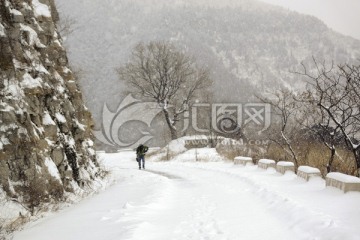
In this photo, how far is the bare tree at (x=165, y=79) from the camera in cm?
4244

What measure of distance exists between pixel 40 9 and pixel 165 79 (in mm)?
26745

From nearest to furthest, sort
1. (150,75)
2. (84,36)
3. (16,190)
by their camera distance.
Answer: (16,190) < (150,75) < (84,36)

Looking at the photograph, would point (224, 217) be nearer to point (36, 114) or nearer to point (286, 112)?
point (36, 114)

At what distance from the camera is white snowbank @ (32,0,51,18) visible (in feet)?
52.8

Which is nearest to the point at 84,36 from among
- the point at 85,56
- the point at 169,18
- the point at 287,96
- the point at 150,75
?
the point at 85,56

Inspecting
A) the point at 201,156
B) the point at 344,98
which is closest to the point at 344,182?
the point at 344,98

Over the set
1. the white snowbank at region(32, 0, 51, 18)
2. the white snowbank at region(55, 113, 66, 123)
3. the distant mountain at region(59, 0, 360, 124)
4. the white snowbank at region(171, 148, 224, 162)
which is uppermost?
the distant mountain at region(59, 0, 360, 124)

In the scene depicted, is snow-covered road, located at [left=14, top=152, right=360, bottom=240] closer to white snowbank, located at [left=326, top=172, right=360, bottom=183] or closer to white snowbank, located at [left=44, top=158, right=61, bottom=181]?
white snowbank, located at [left=326, top=172, right=360, bottom=183]

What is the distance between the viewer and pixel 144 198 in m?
11.6

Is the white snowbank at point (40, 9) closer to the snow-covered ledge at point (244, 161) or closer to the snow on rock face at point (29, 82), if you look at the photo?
the snow on rock face at point (29, 82)

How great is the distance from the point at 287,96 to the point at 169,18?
179753mm

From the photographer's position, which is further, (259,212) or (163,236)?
(259,212)

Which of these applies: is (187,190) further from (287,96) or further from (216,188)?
(287,96)
